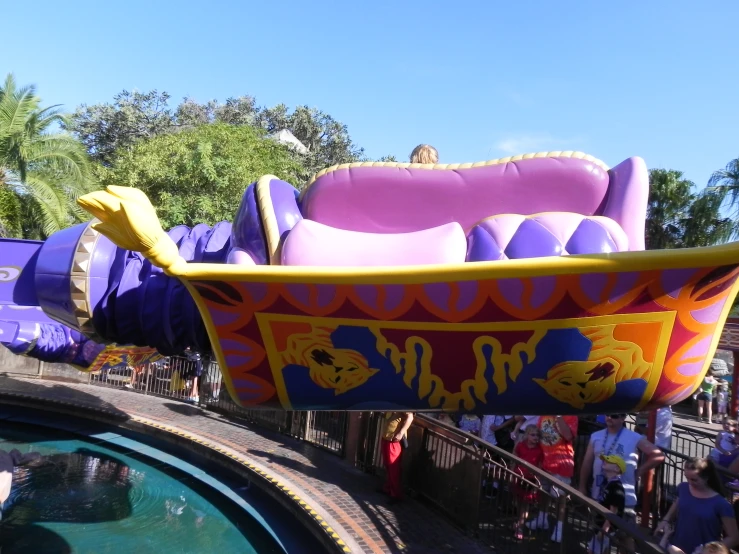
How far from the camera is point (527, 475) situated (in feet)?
16.5

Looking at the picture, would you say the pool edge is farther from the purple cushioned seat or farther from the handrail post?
the purple cushioned seat

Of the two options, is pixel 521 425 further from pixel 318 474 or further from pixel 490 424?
A: pixel 318 474

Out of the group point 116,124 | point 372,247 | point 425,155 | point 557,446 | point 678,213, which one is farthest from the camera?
point 116,124

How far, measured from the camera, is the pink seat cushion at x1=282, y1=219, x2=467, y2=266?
227 centimetres

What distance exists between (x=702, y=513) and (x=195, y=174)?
44.0 feet

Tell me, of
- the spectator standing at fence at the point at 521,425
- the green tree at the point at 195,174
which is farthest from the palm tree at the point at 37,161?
the spectator standing at fence at the point at 521,425

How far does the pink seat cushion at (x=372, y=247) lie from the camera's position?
2268 mm

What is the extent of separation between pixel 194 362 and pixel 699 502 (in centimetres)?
831

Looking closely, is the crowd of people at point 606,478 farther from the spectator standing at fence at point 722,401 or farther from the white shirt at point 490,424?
the spectator standing at fence at point 722,401

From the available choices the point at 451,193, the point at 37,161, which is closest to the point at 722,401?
the point at 451,193

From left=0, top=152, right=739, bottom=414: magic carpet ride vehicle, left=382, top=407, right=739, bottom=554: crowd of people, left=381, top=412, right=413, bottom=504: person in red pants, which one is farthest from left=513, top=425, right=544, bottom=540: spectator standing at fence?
left=0, top=152, right=739, bottom=414: magic carpet ride vehicle

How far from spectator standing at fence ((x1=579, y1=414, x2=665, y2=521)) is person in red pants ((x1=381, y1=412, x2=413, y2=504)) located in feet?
6.37

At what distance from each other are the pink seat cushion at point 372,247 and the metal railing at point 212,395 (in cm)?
528

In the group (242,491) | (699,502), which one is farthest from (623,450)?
(242,491)
